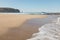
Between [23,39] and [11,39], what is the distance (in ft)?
1.19

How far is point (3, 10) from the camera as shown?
5234 centimetres

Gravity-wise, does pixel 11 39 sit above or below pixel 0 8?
below

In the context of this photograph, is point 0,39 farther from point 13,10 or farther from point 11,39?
point 13,10

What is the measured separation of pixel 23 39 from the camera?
4477 mm

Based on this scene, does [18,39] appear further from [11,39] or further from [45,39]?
[45,39]

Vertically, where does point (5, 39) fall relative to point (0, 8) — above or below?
below

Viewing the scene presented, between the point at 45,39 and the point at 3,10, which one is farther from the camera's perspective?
the point at 3,10

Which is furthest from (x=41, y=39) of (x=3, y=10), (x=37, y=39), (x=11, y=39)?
(x=3, y=10)

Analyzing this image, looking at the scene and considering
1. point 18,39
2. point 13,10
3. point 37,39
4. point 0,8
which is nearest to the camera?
point 37,39

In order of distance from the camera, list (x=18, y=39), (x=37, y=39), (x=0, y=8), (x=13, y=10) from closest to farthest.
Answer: (x=37, y=39) → (x=18, y=39) → (x=0, y=8) → (x=13, y=10)

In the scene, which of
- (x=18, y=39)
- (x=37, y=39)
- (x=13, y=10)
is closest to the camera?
(x=37, y=39)

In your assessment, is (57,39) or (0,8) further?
(0,8)

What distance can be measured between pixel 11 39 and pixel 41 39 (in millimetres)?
913

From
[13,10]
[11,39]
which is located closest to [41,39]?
[11,39]
